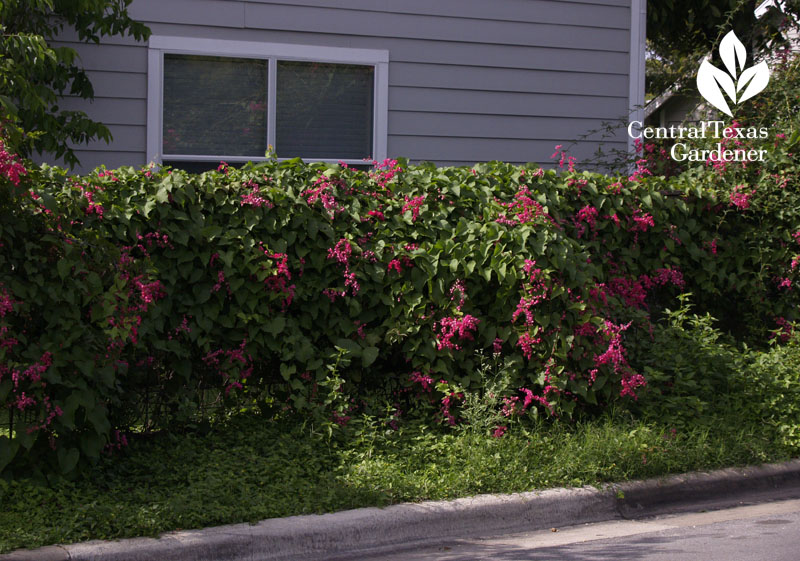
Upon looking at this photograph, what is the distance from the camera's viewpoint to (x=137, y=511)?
4164mm

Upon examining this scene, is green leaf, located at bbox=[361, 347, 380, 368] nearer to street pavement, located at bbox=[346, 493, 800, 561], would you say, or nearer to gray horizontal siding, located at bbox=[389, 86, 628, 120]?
street pavement, located at bbox=[346, 493, 800, 561]

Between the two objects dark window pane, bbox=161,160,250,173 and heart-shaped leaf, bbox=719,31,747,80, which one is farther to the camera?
heart-shaped leaf, bbox=719,31,747,80

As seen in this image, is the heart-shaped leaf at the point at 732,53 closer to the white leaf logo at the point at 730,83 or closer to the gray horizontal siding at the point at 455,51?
the white leaf logo at the point at 730,83

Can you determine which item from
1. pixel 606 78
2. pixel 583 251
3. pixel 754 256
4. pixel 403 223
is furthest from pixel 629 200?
pixel 606 78

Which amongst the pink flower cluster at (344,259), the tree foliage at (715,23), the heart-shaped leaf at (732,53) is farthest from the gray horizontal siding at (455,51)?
the pink flower cluster at (344,259)

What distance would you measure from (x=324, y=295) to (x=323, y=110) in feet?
10.4

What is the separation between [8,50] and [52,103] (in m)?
0.95

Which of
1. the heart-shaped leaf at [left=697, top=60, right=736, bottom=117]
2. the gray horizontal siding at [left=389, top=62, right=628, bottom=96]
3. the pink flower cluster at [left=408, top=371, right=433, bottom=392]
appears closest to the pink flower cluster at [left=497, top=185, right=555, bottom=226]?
the pink flower cluster at [left=408, top=371, right=433, bottom=392]

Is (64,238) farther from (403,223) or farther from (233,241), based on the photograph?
(403,223)

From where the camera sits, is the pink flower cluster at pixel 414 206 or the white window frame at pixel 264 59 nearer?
the pink flower cluster at pixel 414 206

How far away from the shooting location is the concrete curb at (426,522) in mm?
3920

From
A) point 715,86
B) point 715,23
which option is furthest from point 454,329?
point 715,23

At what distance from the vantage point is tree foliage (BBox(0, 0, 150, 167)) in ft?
20.2

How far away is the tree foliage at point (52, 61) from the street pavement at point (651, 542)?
4.13 metres
